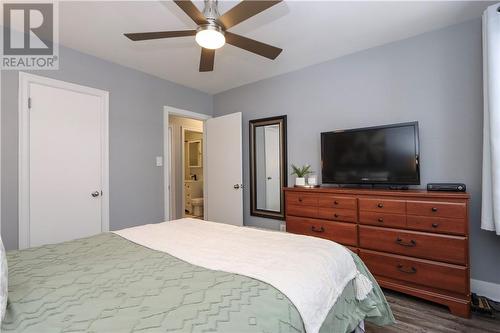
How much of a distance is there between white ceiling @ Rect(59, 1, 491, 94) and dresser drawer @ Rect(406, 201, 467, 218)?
164cm

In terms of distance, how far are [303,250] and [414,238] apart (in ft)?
4.40

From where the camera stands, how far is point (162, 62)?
10.0ft

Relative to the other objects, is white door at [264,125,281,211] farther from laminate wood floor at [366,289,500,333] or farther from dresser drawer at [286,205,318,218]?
laminate wood floor at [366,289,500,333]

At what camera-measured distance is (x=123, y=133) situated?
3.13 metres

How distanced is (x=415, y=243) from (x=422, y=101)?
1.39m

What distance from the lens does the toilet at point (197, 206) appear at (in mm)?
6117

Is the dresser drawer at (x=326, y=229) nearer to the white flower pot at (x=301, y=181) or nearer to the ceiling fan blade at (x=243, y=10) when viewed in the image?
the white flower pot at (x=301, y=181)

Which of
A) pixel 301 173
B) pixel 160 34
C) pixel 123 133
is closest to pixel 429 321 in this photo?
pixel 301 173

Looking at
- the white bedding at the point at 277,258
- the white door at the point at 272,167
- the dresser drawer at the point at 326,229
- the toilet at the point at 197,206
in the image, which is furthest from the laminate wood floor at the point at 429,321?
the toilet at the point at 197,206

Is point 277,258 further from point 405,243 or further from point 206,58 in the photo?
point 206,58

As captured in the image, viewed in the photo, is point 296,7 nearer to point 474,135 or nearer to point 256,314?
point 474,135

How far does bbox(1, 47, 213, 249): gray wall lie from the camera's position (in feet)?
7.55

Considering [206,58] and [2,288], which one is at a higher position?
[206,58]

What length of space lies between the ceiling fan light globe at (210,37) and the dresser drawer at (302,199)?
5.82ft
